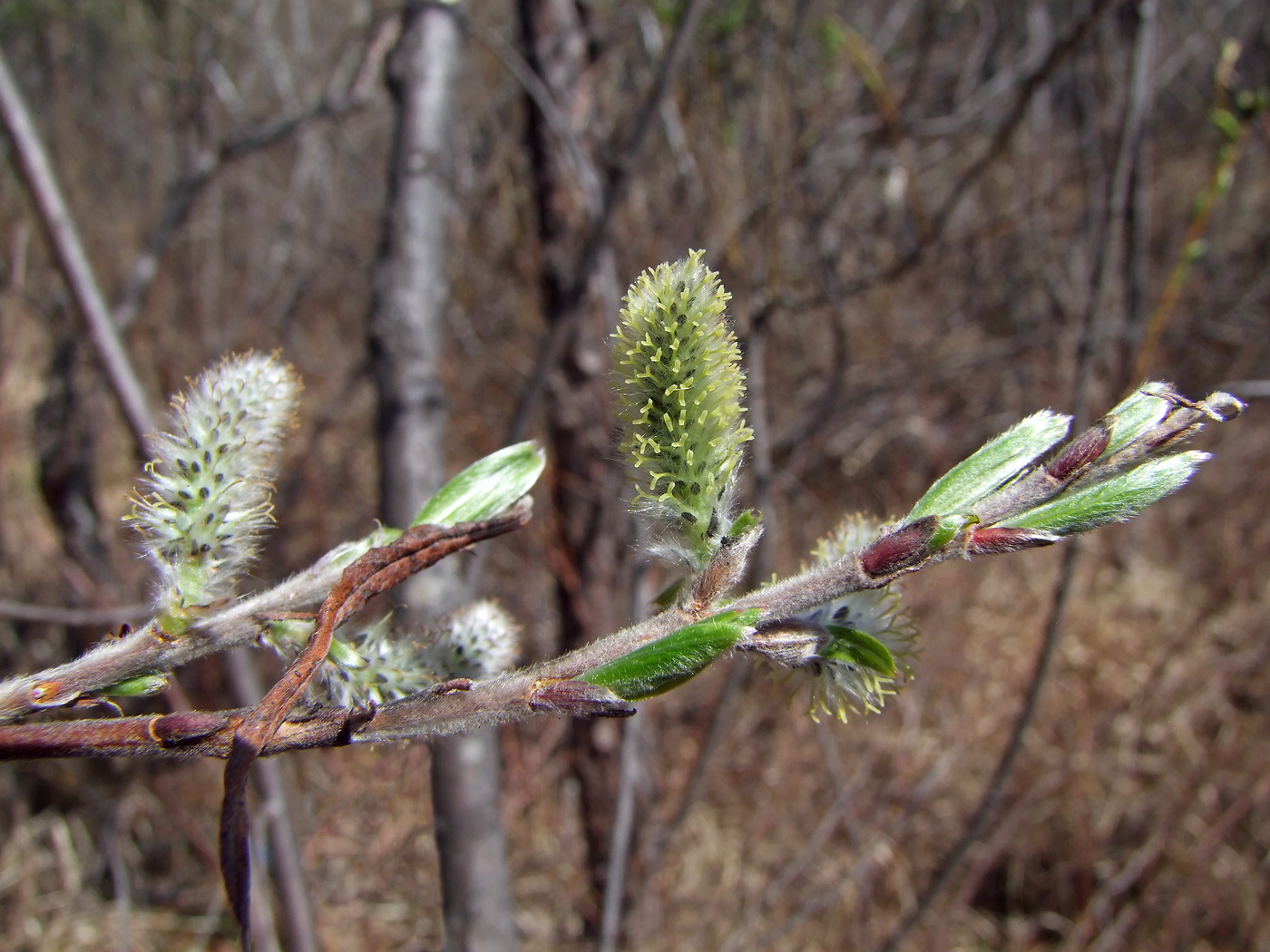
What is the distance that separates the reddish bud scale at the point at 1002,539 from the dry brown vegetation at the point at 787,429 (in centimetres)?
170

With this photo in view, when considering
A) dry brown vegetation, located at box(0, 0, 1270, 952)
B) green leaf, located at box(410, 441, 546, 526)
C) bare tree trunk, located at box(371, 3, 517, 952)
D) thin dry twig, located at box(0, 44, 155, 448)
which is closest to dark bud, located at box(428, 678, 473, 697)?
green leaf, located at box(410, 441, 546, 526)

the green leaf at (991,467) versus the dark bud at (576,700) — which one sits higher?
the green leaf at (991,467)

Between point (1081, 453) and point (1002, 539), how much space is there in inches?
3.5

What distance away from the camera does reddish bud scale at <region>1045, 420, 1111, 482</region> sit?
598 mm

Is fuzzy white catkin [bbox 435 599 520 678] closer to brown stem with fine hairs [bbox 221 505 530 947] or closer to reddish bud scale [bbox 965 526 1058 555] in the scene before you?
brown stem with fine hairs [bbox 221 505 530 947]

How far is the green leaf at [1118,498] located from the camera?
1.88 feet

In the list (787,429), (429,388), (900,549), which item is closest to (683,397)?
(900,549)

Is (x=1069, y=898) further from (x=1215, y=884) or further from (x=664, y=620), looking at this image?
(x=664, y=620)

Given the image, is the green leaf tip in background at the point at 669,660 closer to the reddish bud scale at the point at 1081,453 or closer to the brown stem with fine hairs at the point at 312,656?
the brown stem with fine hairs at the point at 312,656

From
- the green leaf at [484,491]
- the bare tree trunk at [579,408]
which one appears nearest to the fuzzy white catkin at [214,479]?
the green leaf at [484,491]

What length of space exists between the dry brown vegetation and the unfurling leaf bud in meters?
1.75

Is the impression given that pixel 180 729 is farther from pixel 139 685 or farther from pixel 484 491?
pixel 484 491

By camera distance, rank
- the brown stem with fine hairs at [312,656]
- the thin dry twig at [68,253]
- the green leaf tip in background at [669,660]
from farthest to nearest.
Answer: the thin dry twig at [68,253] → the green leaf tip in background at [669,660] → the brown stem with fine hairs at [312,656]

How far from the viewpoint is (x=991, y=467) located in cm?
64
